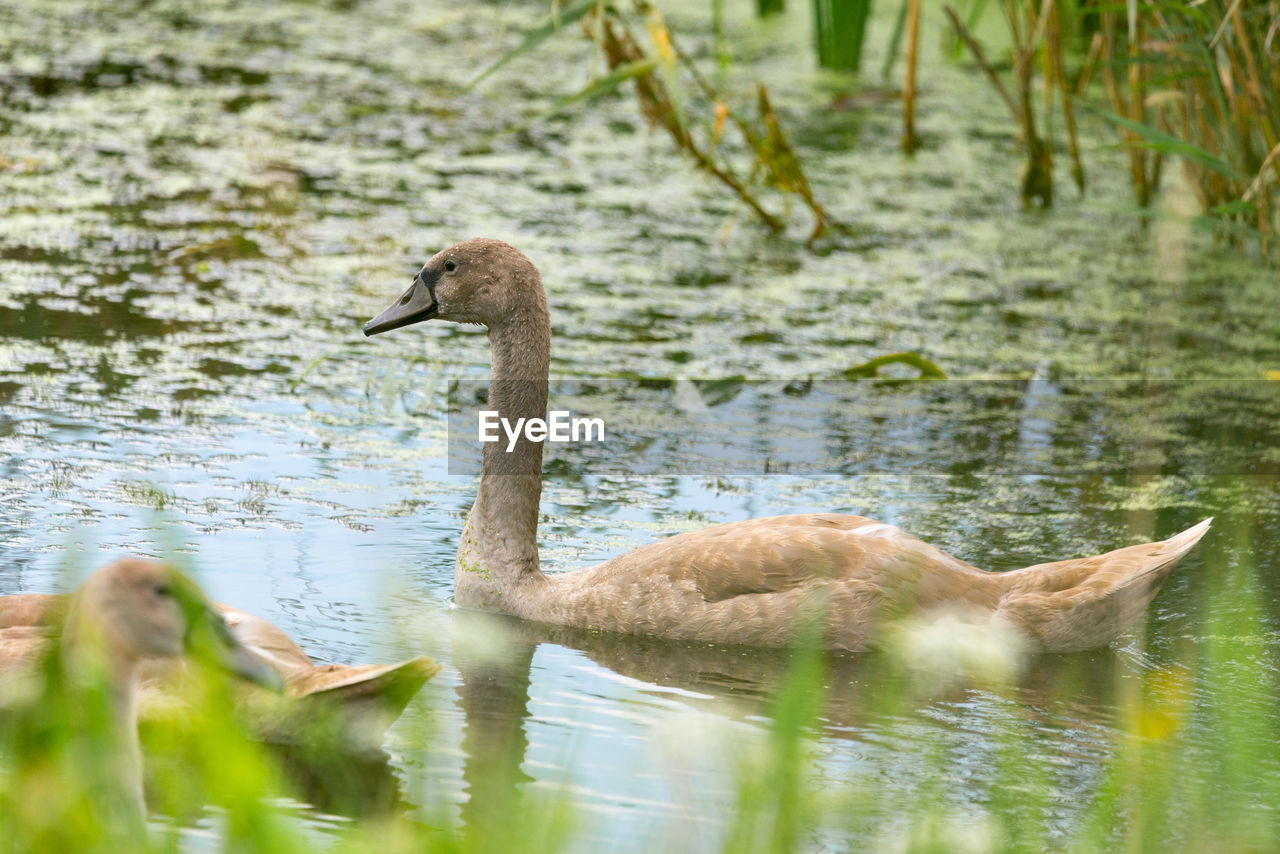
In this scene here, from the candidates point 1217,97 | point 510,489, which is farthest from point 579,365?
point 1217,97

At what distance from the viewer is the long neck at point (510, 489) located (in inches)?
215

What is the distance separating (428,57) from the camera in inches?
497

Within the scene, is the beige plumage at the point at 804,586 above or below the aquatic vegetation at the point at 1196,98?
below

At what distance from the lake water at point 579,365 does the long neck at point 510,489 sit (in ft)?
0.57

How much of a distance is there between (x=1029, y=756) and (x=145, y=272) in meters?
5.19

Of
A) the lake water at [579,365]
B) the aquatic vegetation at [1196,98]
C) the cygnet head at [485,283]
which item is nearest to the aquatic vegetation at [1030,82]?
the aquatic vegetation at [1196,98]

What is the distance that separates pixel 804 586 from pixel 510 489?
0.99 metres

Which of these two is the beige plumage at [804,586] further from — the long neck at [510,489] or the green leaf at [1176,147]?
the green leaf at [1176,147]

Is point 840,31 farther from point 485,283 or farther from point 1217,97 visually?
point 485,283

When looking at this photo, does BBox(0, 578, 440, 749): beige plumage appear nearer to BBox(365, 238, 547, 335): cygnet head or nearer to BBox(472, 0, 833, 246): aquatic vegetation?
BBox(365, 238, 547, 335): cygnet head

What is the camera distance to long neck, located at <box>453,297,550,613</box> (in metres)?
5.47

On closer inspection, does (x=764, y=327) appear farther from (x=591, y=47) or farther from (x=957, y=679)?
(x=591, y=47)

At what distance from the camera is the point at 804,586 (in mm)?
5176

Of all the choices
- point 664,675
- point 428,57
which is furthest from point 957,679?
point 428,57
